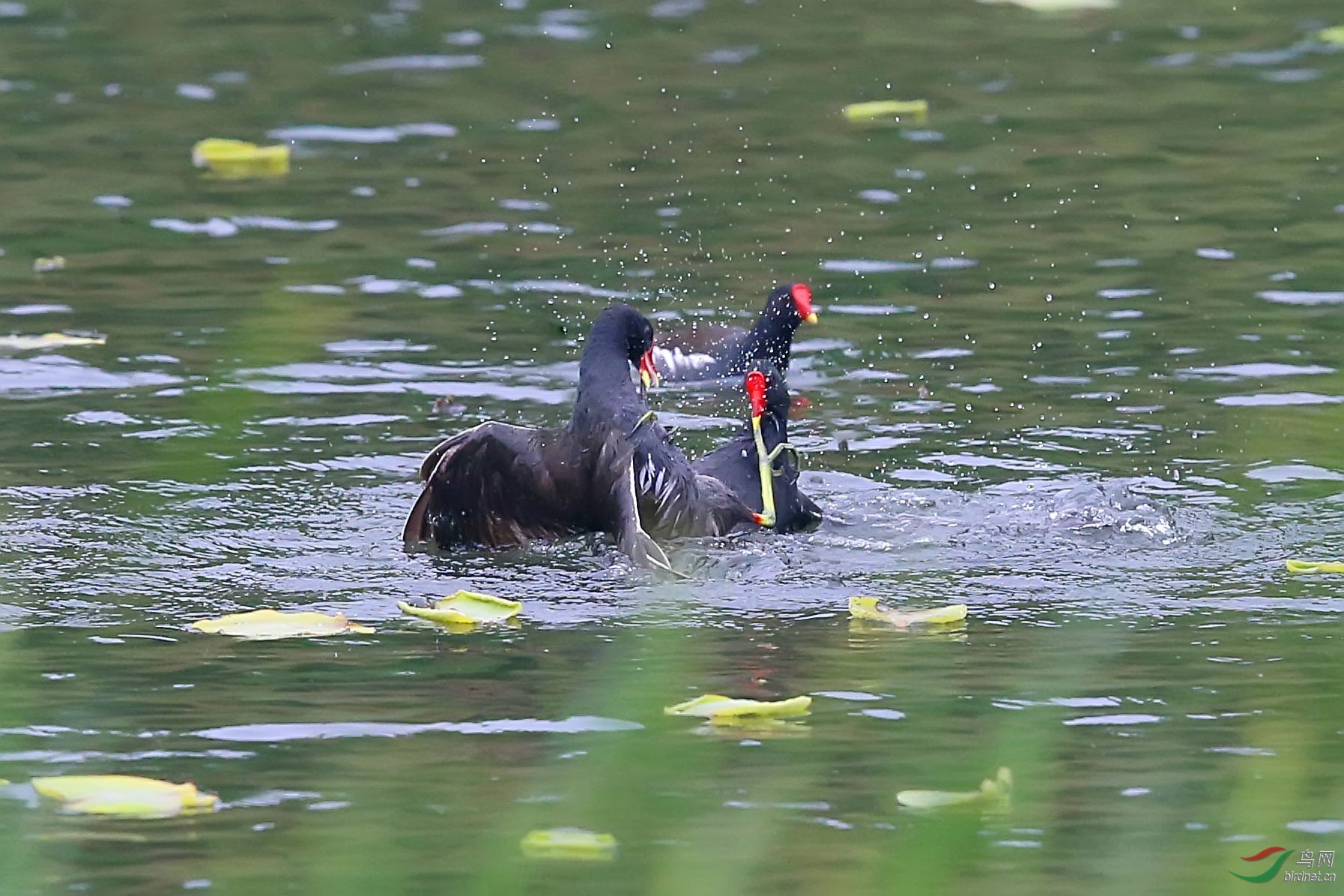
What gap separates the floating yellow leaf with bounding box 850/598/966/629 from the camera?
7.16m

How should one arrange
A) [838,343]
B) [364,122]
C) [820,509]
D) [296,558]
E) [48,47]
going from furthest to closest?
[48,47]
[364,122]
[838,343]
[820,509]
[296,558]

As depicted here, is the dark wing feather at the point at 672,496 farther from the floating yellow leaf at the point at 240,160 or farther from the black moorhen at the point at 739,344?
the floating yellow leaf at the point at 240,160

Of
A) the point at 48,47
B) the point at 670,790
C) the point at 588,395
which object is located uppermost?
the point at 48,47

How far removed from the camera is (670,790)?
5344mm

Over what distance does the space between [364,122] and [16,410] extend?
568 cm

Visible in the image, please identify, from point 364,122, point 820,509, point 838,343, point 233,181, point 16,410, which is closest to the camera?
point 820,509

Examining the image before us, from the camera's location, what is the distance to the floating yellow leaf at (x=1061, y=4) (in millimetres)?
18047

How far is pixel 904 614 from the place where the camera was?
284 inches

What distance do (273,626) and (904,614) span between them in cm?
174

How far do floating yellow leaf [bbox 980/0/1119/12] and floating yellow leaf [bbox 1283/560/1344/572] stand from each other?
10827mm

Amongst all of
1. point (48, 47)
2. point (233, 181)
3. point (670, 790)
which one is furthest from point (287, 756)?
point (48, 47)

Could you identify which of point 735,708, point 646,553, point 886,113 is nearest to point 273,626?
point 646,553

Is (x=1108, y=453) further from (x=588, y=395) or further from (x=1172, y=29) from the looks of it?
(x=1172, y=29)

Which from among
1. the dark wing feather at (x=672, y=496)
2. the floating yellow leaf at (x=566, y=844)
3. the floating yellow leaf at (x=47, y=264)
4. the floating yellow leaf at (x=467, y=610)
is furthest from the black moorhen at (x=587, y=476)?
the floating yellow leaf at (x=47, y=264)
